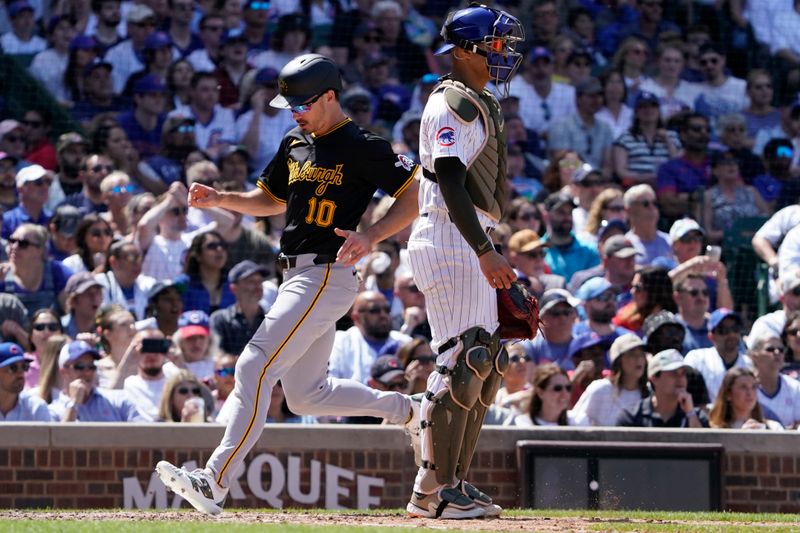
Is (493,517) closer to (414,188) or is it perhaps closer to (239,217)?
(414,188)

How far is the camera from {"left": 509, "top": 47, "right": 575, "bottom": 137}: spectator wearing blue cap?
44.9 feet

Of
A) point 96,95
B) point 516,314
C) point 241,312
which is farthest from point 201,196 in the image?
point 96,95

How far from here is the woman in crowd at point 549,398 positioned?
863cm

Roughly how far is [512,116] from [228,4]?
118 inches

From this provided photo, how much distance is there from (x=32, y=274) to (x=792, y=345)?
504 centimetres

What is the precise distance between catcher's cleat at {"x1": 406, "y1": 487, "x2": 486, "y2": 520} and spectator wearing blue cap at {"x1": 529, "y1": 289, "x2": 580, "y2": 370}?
3.92 m

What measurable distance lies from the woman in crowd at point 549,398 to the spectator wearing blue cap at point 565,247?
8.25ft

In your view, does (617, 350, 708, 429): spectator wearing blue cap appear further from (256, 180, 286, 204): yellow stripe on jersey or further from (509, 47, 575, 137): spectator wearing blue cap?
(509, 47, 575, 137): spectator wearing blue cap

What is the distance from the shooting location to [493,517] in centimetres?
596

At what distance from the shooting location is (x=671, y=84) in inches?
562

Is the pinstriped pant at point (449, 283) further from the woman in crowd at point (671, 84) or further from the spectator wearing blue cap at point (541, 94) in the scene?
the woman in crowd at point (671, 84)

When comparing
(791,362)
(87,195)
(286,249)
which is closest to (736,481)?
(791,362)

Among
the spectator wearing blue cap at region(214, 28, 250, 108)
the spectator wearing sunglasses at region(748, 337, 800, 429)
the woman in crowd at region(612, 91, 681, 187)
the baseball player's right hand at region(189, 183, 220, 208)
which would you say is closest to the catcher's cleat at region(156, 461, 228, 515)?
the baseball player's right hand at region(189, 183, 220, 208)

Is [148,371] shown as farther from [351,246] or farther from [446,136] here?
[446,136]
